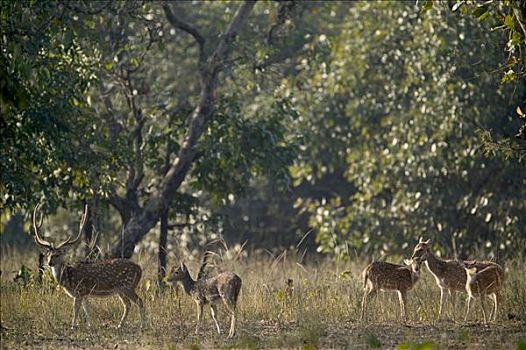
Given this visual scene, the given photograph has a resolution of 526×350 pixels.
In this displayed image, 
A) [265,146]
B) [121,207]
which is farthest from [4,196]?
[265,146]

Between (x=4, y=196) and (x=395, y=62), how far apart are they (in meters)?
9.54

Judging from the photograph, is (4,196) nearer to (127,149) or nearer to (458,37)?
(127,149)

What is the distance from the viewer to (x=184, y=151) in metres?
18.0

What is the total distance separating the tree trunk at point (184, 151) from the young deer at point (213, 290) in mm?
5201

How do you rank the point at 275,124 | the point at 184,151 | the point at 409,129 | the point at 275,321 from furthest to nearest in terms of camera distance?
1. the point at 409,129
2. the point at 275,124
3. the point at 184,151
4. the point at 275,321

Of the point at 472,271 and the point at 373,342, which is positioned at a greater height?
the point at 472,271

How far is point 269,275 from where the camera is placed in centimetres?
1625

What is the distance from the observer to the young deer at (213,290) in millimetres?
11725

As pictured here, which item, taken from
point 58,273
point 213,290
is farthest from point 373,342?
point 58,273

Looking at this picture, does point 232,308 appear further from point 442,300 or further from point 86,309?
point 442,300

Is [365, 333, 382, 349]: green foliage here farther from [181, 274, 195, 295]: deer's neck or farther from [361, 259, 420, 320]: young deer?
[181, 274, 195, 295]: deer's neck

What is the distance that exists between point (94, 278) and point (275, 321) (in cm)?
217

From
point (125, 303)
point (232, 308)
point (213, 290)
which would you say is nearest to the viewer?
point (232, 308)

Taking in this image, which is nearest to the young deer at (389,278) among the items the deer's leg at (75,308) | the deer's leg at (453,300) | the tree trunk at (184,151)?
the deer's leg at (453,300)
